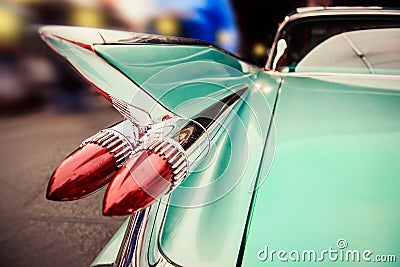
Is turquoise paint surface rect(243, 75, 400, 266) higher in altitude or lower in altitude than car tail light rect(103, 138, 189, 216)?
lower

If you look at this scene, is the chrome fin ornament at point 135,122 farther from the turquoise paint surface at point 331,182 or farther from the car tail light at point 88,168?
the turquoise paint surface at point 331,182

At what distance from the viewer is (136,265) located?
87 centimetres

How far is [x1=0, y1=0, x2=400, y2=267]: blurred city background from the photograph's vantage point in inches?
92.2

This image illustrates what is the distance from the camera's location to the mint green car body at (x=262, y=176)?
30.9 inches

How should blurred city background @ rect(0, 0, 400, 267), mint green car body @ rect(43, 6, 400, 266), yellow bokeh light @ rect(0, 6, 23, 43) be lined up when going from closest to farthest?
mint green car body @ rect(43, 6, 400, 266)
blurred city background @ rect(0, 0, 400, 267)
yellow bokeh light @ rect(0, 6, 23, 43)

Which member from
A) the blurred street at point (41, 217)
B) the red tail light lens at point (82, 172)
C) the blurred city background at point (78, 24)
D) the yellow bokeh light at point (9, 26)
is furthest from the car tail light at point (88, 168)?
the yellow bokeh light at point (9, 26)

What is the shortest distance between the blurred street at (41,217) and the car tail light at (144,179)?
95 centimetres

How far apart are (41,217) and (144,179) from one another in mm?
2246

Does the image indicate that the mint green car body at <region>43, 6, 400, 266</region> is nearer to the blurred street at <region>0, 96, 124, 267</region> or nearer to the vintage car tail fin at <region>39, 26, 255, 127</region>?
the vintage car tail fin at <region>39, 26, 255, 127</region>

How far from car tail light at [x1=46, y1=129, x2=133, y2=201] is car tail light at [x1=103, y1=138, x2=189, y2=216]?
0.25 ft

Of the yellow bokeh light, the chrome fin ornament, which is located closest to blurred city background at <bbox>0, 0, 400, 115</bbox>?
the yellow bokeh light

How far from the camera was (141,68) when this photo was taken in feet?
2.70

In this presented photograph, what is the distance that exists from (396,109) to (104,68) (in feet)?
2.70

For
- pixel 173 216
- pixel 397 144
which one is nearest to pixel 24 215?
pixel 173 216
